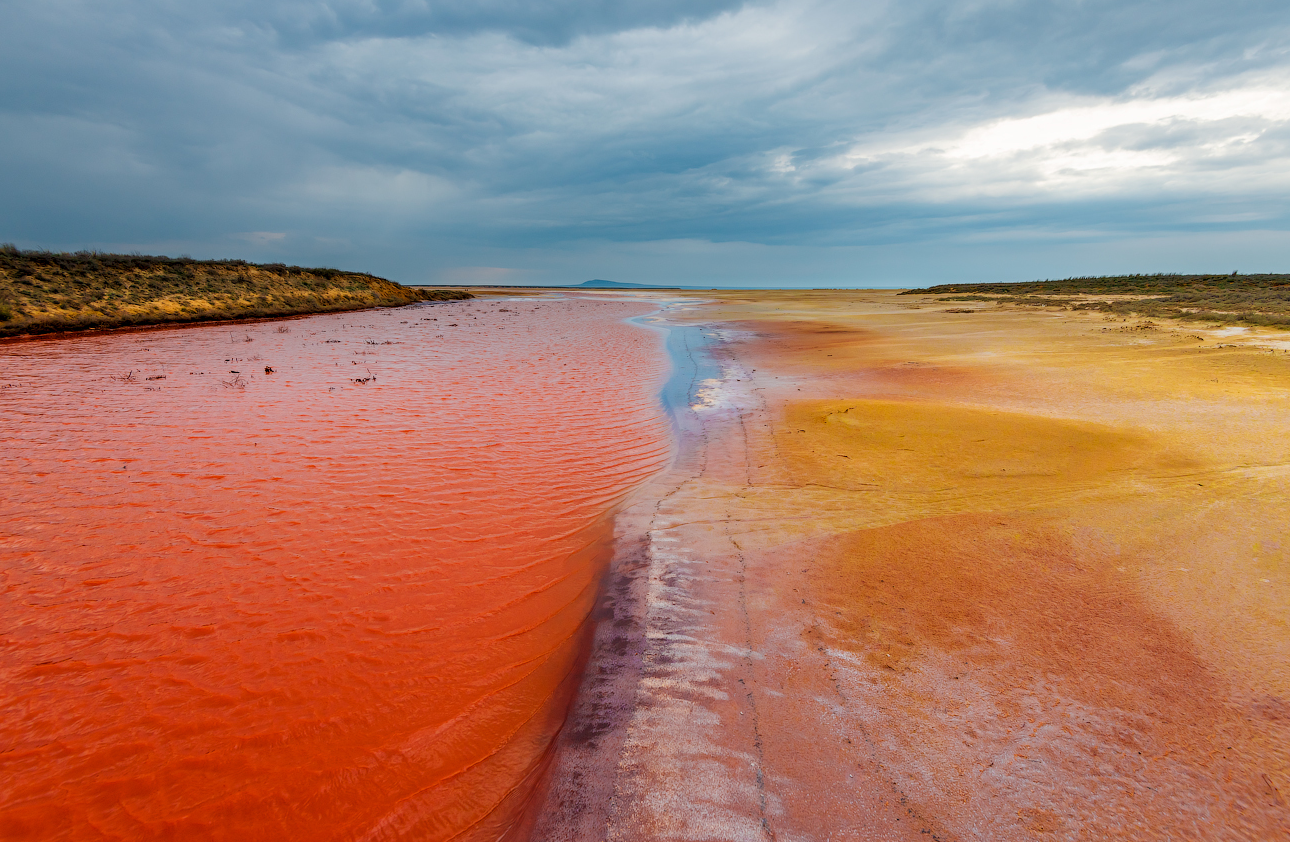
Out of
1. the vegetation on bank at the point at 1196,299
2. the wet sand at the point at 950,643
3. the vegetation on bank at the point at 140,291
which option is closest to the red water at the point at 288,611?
the wet sand at the point at 950,643

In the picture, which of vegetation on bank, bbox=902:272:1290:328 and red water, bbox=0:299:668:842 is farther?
vegetation on bank, bbox=902:272:1290:328

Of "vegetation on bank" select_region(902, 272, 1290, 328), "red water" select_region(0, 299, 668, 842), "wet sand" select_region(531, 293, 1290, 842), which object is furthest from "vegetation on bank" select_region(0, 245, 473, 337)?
"vegetation on bank" select_region(902, 272, 1290, 328)

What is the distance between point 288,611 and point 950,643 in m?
5.02

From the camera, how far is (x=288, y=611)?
4.12 m

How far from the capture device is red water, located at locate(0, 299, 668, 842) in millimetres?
2740

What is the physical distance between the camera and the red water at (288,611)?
8.99ft

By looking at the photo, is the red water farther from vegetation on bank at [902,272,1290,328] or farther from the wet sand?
vegetation on bank at [902,272,1290,328]

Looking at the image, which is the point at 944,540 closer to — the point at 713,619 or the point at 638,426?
the point at 713,619

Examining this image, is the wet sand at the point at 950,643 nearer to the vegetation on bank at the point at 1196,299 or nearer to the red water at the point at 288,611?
the red water at the point at 288,611

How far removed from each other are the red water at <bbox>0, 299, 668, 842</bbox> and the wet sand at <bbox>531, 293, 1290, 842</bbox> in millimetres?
651

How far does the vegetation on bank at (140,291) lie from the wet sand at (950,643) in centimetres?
2919

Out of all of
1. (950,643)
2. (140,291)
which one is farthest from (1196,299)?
(140,291)

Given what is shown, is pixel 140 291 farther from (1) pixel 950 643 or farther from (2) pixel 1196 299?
(2) pixel 1196 299

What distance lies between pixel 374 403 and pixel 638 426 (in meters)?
5.45
